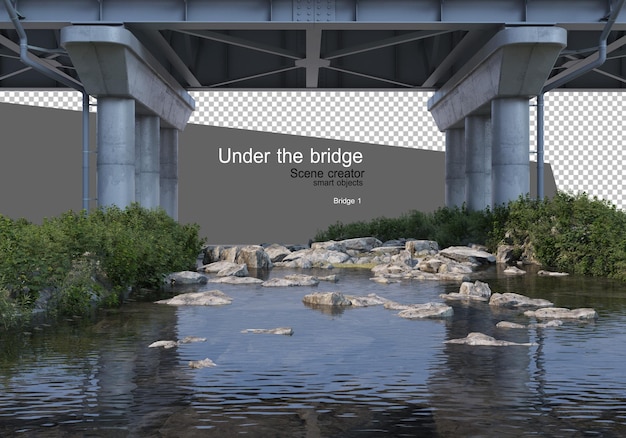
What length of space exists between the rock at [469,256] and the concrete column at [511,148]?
314 centimetres

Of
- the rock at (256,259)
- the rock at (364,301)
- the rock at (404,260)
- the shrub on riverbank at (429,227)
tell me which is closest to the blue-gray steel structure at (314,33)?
the shrub on riverbank at (429,227)

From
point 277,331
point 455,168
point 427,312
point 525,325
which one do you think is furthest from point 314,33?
point 277,331

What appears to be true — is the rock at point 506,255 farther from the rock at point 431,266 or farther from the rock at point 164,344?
the rock at point 164,344

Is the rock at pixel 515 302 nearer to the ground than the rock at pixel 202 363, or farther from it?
farther from it

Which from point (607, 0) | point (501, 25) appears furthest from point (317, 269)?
point (607, 0)

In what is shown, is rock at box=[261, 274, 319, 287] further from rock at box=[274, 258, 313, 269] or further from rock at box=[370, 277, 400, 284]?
rock at box=[274, 258, 313, 269]

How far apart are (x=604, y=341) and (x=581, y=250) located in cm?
1543

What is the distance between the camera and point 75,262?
1769 cm

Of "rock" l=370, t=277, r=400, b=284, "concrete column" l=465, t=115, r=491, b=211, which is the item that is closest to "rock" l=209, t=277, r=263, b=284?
"rock" l=370, t=277, r=400, b=284

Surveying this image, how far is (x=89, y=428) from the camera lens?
312 inches

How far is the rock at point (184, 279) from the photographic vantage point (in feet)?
75.2

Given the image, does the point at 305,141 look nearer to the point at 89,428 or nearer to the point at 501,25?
the point at 501,25

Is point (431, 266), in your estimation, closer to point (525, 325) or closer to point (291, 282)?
point (291, 282)

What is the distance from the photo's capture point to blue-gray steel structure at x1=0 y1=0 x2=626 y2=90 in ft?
103
